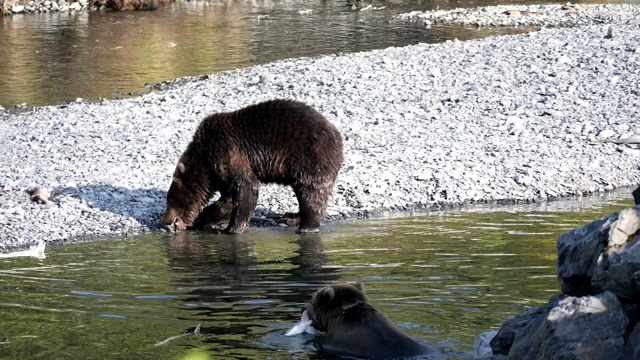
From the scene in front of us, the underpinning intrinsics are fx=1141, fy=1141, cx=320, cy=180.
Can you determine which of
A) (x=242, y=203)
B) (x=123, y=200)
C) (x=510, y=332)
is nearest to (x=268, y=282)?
(x=242, y=203)

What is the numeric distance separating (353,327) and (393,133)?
8.17 metres

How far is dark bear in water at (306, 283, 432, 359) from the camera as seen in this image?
7027 millimetres

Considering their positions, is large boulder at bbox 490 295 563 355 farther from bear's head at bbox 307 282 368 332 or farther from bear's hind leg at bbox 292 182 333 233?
bear's hind leg at bbox 292 182 333 233

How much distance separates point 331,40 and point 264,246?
18.1 metres

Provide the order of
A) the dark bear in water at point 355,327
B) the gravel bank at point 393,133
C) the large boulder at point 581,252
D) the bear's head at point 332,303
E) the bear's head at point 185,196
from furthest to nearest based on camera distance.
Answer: the gravel bank at point 393,133 → the bear's head at point 185,196 → the bear's head at point 332,303 → the dark bear in water at point 355,327 → the large boulder at point 581,252

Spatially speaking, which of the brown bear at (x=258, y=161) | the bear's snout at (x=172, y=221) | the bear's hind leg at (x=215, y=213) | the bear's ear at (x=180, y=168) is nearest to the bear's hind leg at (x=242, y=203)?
the brown bear at (x=258, y=161)

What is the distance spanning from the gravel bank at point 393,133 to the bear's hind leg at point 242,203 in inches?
28.7

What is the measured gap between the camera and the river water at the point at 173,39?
78.3 feet

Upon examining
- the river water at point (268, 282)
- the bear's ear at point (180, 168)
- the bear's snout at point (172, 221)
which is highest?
the bear's ear at point (180, 168)

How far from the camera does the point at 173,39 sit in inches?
1199

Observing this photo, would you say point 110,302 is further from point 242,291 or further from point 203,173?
point 203,173

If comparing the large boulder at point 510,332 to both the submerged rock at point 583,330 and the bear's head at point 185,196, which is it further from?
the bear's head at point 185,196

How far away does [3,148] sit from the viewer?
15.2 m

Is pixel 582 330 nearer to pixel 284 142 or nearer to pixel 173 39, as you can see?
pixel 284 142
